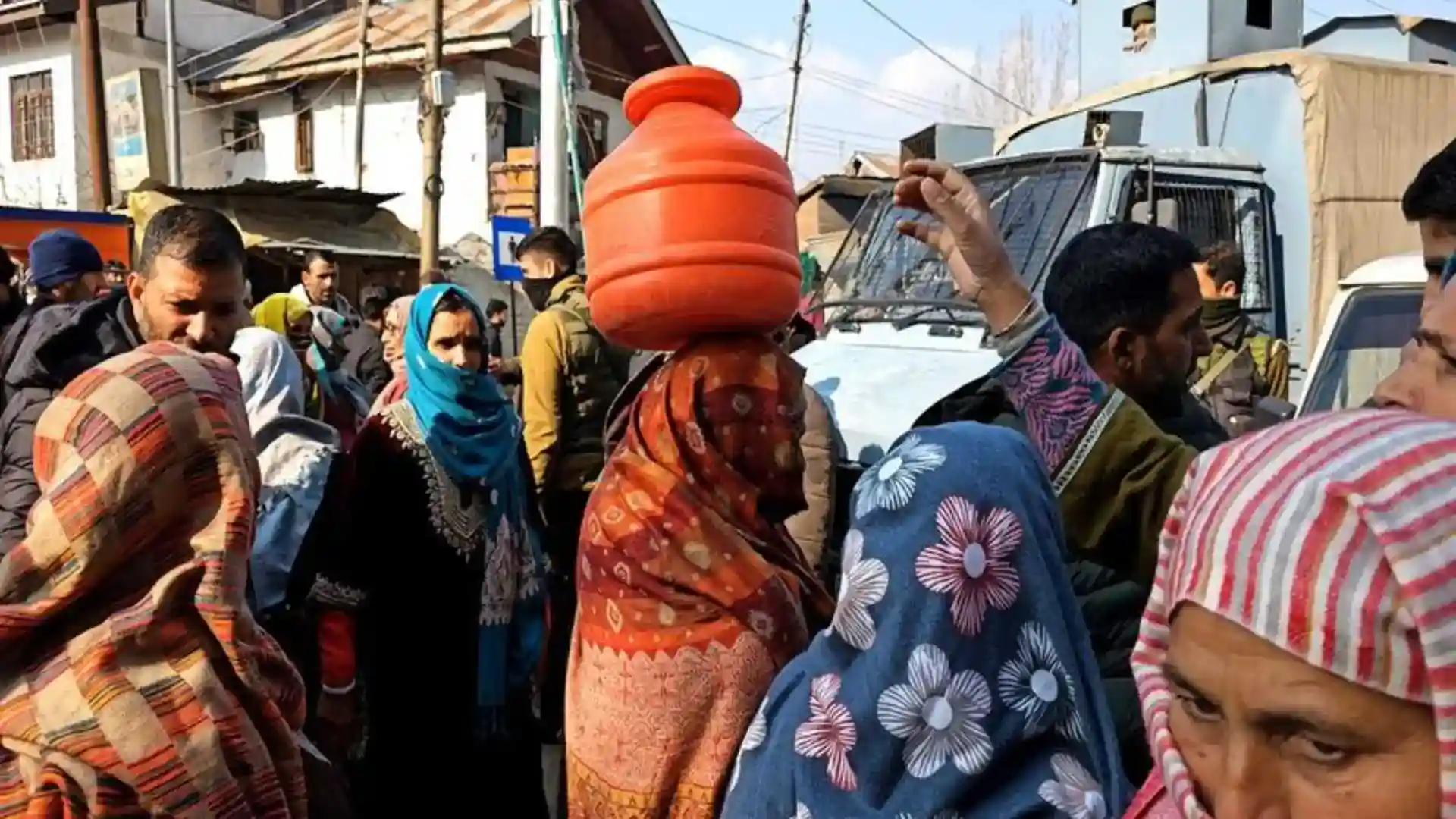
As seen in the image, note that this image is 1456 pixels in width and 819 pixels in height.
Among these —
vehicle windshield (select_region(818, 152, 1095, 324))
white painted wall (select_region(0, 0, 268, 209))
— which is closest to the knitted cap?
vehicle windshield (select_region(818, 152, 1095, 324))

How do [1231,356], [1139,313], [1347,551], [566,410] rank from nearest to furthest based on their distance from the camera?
1. [1347,551]
2. [1139,313]
3. [1231,356]
4. [566,410]

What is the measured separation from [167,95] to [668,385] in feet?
68.4

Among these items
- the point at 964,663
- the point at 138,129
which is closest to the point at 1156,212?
the point at 964,663

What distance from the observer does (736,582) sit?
2.06 m

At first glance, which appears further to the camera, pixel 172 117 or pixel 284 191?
pixel 172 117

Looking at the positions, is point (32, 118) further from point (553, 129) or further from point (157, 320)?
point (157, 320)

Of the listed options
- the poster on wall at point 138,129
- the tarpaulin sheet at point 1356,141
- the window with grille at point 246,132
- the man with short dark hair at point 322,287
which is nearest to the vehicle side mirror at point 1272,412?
the tarpaulin sheet at point 1356,141

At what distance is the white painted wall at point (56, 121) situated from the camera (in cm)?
2256

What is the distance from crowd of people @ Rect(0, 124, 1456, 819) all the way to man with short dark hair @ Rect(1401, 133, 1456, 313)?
12 millimetres

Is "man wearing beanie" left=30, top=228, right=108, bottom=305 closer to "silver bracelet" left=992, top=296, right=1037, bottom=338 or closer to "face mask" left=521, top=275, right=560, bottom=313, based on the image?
"face mask" left=521, top=275, right=560, bottom=313

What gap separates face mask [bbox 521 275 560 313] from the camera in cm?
540

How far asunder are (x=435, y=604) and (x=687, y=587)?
1.28 metres

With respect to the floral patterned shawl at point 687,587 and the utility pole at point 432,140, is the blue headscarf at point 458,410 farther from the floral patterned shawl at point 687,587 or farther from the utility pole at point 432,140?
the utility pole at point 432,140

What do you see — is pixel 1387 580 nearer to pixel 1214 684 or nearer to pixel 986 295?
pixel 1214 684
